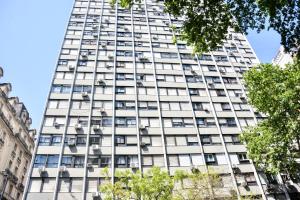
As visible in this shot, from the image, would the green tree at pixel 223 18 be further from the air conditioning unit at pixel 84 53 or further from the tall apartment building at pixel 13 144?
the tall apartment building at pixel 13 144

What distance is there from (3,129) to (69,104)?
11.7 m

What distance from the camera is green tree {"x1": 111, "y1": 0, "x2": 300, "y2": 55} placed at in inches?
586

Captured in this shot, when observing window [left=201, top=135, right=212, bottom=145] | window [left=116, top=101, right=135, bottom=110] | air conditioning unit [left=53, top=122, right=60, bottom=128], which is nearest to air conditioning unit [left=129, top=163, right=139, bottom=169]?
window [left=116, top=101, right=135, bottom=110]

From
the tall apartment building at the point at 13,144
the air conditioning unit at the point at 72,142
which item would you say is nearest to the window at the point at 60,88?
the air conditioning unit at the point at 72,142

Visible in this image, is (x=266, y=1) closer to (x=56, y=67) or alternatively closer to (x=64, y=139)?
(x=64, y=139)

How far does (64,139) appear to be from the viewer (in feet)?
100.0

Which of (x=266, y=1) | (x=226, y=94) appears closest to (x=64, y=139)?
(x=226, y=94)

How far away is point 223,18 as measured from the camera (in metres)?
15.9

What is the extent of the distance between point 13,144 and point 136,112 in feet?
64.5

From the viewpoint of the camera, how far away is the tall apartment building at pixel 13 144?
1484 inches

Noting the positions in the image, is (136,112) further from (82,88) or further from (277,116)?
(277,116)

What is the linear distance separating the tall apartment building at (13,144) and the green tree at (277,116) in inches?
1136

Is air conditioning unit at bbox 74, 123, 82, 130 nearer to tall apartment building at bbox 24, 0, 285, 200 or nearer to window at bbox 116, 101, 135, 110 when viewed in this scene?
tall apartment building at bbox 24, 0, 285, 200

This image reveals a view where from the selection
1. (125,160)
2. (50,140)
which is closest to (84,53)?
(50,140)
